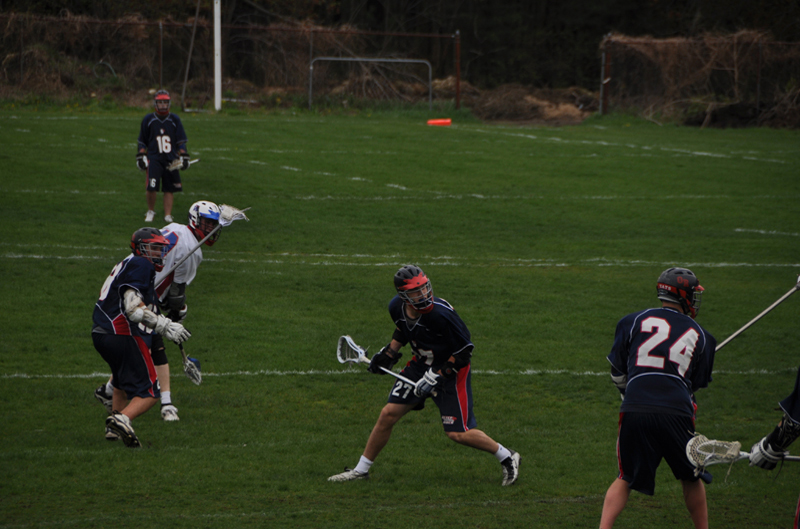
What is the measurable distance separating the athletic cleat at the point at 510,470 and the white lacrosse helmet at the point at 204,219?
12.6 feet

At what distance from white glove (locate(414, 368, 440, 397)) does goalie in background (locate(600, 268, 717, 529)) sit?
5.14ft

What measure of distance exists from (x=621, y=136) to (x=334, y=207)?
14159 millimetres

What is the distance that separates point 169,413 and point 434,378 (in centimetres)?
305

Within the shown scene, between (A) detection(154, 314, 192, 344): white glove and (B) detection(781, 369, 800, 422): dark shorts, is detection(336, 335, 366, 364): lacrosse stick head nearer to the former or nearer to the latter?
(A) detection(154, 314, 192, 344): white glove

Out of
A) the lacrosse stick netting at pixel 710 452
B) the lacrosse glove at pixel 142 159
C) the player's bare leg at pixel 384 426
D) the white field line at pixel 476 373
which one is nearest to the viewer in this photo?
the lacrosse stick netting at pixel 710 452

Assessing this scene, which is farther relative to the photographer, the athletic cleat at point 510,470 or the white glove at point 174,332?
the white glove at point 174,332

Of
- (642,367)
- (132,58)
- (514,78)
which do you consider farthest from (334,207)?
(514,78)

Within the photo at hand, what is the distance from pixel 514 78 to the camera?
172ft

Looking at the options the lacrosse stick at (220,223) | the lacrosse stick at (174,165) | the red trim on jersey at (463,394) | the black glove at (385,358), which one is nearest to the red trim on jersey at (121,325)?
the lacrosse stick at (220,223)

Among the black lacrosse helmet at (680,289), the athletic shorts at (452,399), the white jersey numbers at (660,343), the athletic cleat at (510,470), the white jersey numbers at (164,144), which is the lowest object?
the athletic cleat at (510,470)

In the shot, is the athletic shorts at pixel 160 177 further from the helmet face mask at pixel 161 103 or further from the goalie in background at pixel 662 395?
A: the goalie in background at pixel 662 395

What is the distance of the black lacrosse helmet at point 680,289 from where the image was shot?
588 cm

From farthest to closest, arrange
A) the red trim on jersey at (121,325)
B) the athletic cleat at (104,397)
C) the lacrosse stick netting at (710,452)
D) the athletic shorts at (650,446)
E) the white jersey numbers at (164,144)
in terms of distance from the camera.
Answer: the white jersey numbers at (164,144) < the athletic cleat at (104,397) < the red trim on jersey at (121,325) < the athletic shorts at (650,446) < the lacrosse stick netting at (710,452)

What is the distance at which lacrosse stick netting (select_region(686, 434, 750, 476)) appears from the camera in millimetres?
5353
